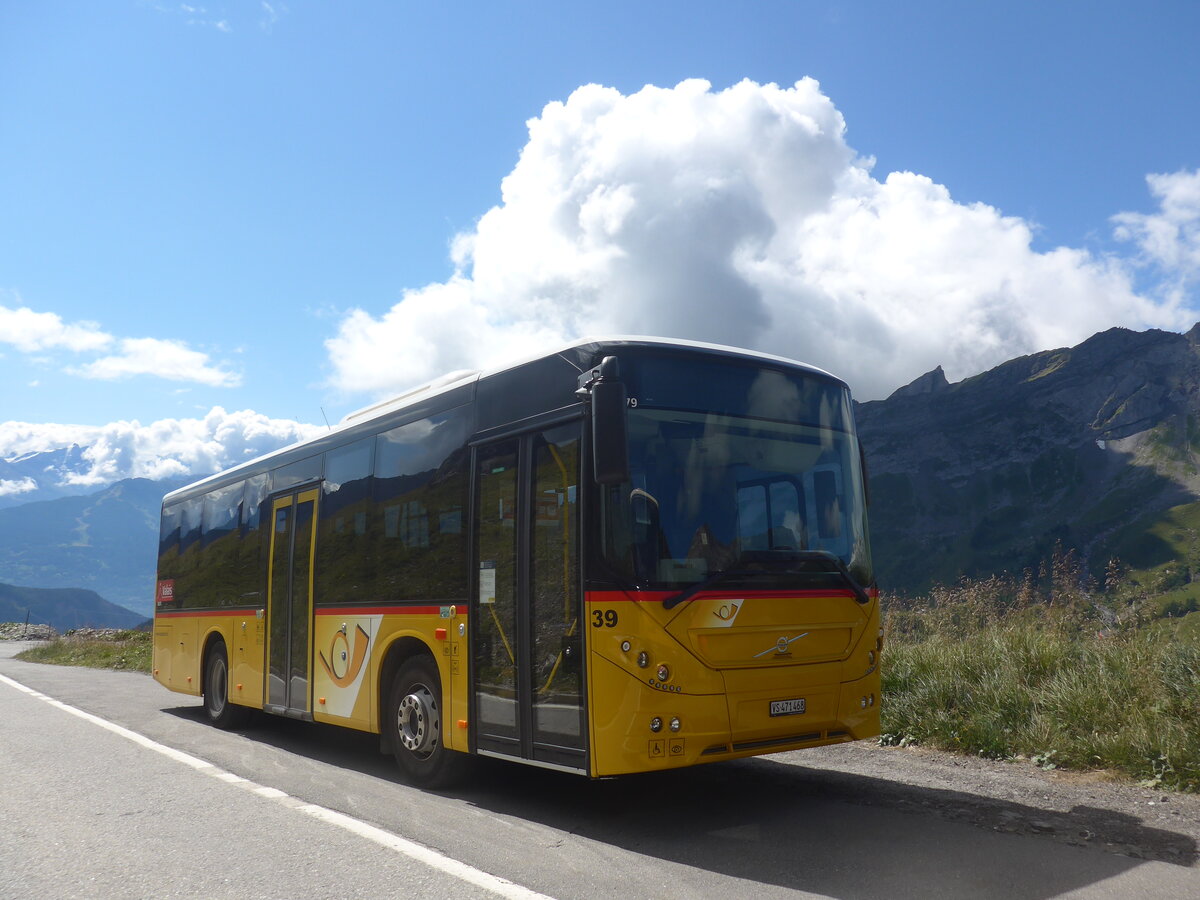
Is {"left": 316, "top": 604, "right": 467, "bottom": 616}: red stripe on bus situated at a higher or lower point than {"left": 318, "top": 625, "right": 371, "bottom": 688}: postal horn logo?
higher

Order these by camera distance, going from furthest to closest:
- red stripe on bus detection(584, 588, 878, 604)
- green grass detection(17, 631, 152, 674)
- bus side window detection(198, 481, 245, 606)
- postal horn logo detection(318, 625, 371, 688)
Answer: green grass detection(17, 631, 152, 674), bus side window detection(198, 481, 245, 606), postal horn logo detection(318, 625, 371, 688), red stripe on bus detection(584, 588, 878, 604)

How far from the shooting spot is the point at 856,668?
6.97m

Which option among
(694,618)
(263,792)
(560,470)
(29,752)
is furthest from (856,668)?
(29,752)

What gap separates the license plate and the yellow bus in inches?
0.9

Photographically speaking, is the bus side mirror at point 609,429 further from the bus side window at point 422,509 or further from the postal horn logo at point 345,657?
the postal horn logo at point 345,657

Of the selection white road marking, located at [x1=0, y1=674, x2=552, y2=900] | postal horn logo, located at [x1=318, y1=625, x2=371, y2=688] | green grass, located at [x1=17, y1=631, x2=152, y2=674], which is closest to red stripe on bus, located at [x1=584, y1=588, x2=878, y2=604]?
white road marking, located at [x1=0, y1=674, x2=552, y2=900]

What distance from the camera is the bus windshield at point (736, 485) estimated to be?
6.14 m

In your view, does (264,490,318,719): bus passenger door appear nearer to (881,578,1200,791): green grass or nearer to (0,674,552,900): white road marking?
(0,674,552,900): white road marking

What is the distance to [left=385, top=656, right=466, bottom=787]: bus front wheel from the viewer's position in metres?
7.75

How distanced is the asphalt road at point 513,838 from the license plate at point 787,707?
70 centimetres

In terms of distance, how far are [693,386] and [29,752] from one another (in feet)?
26.6

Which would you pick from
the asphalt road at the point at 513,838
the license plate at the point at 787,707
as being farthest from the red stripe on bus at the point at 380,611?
the license plate at the point at 787,707

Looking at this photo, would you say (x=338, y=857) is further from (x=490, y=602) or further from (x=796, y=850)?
(x=796, y=850)

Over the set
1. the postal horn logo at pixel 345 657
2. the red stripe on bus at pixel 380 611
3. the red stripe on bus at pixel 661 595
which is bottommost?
the postal horn logo at pixel 345 657
